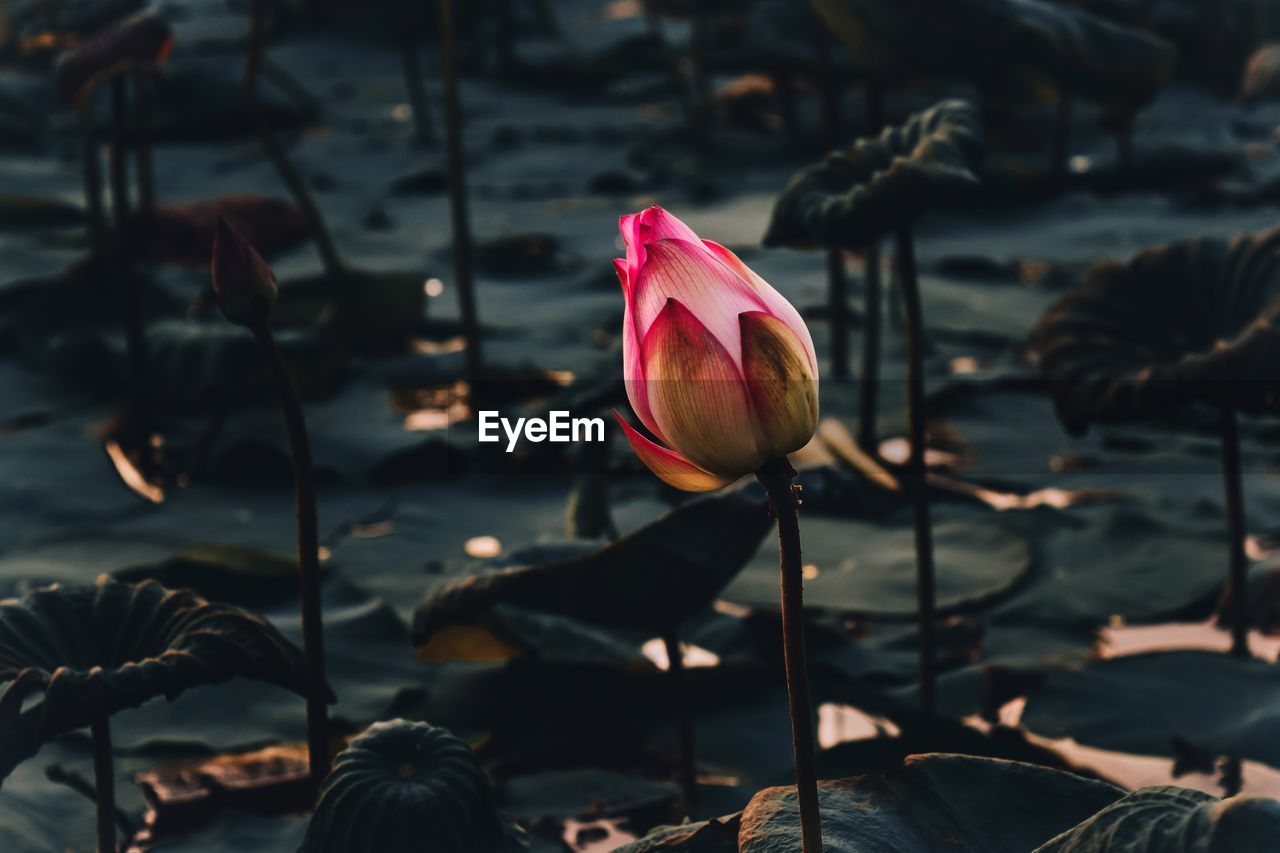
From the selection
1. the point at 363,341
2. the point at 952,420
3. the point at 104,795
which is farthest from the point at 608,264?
the point at 104,795

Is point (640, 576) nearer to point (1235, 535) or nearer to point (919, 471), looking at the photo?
point (919, 471)

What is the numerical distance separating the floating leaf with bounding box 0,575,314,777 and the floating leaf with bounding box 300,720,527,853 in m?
0.08

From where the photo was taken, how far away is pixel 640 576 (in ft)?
3.07

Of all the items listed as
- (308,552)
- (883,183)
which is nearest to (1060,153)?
(883,183)

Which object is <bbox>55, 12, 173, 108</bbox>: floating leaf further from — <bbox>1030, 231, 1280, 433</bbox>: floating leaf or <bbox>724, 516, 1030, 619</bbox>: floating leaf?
<bbox>1030, 231, 1280, 433</bbox>: floating leaf

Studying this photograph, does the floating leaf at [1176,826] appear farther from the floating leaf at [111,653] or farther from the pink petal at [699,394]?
the floating leaf at [111,653]

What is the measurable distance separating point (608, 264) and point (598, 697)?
1279 millimetres

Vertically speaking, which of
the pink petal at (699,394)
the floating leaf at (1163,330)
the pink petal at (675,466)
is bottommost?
the floating leaf at (1163,330)

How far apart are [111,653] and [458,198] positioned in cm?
104

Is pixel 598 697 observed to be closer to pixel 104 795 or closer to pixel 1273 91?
pixel 104 795

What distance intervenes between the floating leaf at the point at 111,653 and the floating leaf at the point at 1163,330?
2.12 ft

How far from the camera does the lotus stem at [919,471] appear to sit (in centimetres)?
111

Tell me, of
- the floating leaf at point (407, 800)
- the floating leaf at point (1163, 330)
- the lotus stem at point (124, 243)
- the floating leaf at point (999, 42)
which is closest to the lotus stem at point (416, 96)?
the lotus stem at point (124, 243)

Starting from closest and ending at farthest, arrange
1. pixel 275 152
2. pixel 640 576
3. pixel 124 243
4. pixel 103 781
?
pixel 103 781 < pixel 640 576 < pixel 124 243 < pixel 275 152
